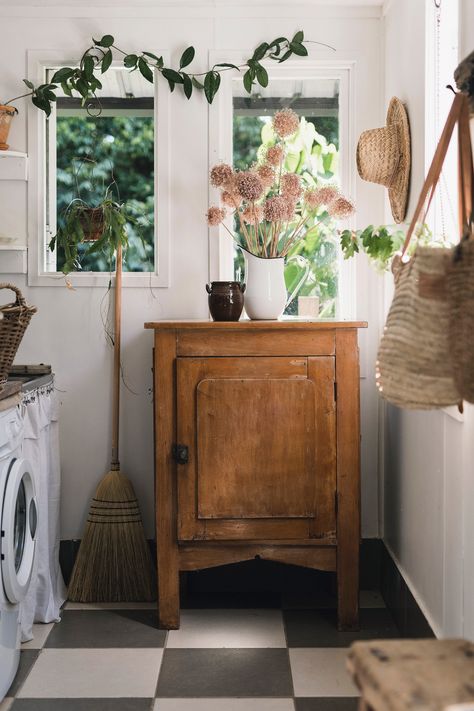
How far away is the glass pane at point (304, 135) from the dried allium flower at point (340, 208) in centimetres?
36

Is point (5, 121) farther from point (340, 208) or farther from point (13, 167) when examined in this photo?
point (340, 208)

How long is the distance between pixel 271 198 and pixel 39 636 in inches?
71.3

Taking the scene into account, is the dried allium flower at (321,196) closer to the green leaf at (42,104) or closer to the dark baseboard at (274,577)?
the green leaf at (42,104)

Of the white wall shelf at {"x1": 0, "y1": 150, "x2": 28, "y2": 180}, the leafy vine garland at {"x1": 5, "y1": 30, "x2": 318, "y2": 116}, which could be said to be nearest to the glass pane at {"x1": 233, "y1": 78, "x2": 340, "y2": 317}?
the leafy vine garland at {"x1": 5, "y1": 30, "x2": 318, "y2": 116}

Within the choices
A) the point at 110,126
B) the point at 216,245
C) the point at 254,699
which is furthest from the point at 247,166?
the point at 254,699

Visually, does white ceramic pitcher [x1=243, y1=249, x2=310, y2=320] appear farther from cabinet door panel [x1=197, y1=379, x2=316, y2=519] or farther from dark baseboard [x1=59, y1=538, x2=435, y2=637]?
dark baseboard [x1=59, y1=538, x2=435, y2=637]

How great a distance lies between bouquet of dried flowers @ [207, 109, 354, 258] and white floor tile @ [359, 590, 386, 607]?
4.67 ft

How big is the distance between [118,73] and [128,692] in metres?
A: 2.44

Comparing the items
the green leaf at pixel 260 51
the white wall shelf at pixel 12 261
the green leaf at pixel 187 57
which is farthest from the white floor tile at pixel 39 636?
the green leaf at pixel 260 51

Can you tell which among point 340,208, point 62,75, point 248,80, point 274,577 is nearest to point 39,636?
point 274,577

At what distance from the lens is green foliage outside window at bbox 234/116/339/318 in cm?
345

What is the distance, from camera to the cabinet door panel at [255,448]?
2865 mm

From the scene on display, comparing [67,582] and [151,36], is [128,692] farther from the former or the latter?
[151,36]

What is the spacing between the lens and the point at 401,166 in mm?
2906
